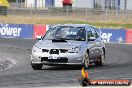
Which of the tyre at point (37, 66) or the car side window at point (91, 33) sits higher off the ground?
the car side window at point (91, 33)

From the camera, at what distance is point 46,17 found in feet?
191

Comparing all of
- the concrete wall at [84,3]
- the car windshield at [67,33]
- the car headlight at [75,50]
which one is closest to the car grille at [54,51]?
the car headlight at [75,50]

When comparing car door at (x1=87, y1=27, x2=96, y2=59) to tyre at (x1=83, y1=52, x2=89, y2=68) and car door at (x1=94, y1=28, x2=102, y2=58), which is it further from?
tyre at (x1=83, y1=52, x2=89, y2=68)

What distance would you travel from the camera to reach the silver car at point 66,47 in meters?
18.5

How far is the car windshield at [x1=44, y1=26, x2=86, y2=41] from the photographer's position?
19.5 metres

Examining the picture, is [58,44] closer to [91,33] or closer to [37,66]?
[37,66]

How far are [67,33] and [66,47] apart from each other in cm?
120

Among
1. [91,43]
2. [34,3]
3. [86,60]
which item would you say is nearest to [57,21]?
[34,3]

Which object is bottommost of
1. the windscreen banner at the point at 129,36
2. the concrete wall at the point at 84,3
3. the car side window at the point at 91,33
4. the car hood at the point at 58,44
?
the windscreen banner at the point at 129,36

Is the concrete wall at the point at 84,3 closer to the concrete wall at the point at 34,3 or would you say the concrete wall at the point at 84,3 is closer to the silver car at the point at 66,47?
the concrete wall at the point at 34,3

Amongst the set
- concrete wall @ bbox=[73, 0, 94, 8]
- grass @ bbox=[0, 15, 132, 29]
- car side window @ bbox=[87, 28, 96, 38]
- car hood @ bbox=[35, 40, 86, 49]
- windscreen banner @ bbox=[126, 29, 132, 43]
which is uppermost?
concrete wall @ bbox=[73, 0, 94, 8]

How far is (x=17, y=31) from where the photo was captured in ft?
145

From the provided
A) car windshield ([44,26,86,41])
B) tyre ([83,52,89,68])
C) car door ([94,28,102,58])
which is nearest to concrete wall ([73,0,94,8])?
car door ([94,28,102,58])

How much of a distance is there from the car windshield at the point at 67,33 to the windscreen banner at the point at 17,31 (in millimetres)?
23580
